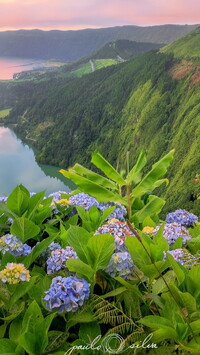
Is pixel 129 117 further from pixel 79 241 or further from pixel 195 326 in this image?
pixel 195 326

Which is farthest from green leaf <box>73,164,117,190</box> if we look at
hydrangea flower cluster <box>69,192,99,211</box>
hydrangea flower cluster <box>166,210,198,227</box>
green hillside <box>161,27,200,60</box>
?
green hillside <box>161,27,200,60</box>

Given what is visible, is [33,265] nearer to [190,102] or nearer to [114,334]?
[114,334]

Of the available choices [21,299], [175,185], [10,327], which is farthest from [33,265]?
[175,185]

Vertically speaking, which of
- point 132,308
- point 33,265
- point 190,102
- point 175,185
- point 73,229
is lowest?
point 175,185

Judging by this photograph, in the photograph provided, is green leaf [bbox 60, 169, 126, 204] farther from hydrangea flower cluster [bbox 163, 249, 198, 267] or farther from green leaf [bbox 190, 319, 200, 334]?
green leaf [bbox 190, 319, 200, 334]

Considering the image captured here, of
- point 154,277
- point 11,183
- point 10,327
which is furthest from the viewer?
point 11,183
